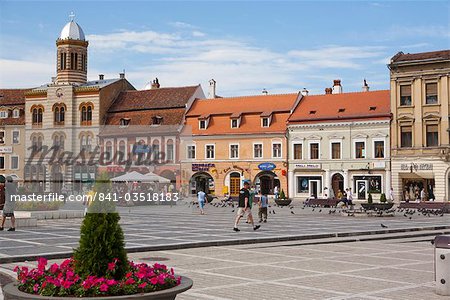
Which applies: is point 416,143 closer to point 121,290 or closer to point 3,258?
point 3,258

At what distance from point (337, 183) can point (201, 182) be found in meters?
13.0

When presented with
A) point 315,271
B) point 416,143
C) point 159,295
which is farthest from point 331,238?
point 416,143

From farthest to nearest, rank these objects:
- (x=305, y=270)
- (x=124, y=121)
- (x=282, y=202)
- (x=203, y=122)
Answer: (x=124, y=121) → (x=203, y=122) → (x=282, y=202) → (x=305, y=270)

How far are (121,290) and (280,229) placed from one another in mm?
16120

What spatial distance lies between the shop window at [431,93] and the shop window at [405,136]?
2516 millimetres

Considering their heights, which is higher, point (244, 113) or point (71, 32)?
point (71, 32)

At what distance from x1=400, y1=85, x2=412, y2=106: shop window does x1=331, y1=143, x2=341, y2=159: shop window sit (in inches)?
250

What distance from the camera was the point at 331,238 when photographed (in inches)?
768

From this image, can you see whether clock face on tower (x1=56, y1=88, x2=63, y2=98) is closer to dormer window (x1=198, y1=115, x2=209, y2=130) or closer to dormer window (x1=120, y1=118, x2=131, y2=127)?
dormer window (x1=120, y1=118, x2=131, y2=127)

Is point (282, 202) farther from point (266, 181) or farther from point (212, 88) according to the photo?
point (212, 88)

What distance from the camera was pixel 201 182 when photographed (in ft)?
197

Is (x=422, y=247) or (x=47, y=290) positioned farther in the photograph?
(x=422, y=247)

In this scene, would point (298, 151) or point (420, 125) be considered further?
point (298, 151)

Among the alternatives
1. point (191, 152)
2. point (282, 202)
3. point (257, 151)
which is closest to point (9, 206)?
point (282, 202)
